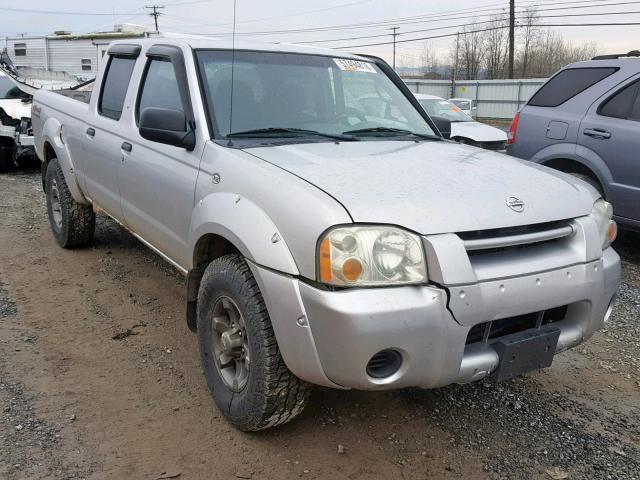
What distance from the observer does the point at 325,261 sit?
227 centimetres

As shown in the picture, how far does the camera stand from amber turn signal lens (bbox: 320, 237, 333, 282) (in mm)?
2266

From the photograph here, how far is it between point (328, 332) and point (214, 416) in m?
1.12

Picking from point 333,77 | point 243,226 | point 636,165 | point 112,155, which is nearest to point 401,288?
point 243,226

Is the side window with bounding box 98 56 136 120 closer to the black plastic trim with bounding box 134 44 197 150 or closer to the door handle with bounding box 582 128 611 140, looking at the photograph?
the black plastic trim with bounding box 134 44 197 150

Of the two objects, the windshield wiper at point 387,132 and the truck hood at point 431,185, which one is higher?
the windshield wiper at point 387,132

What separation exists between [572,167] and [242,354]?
4.57 meters

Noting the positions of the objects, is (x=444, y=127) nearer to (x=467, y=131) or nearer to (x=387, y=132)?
(x=387, y=132)

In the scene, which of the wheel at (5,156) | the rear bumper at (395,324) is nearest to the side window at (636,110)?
the rear bumper at (395,324)

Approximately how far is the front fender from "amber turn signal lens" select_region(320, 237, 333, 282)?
0.13 m

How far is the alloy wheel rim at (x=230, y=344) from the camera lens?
282 cm

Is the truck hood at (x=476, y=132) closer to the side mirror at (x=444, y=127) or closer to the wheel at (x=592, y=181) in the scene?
the wheel at (x=592, y=181)

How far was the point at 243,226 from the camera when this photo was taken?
8.64 feet

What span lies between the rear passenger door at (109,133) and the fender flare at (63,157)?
1.21 ft

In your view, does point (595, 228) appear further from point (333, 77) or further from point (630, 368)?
point (333, 77)
